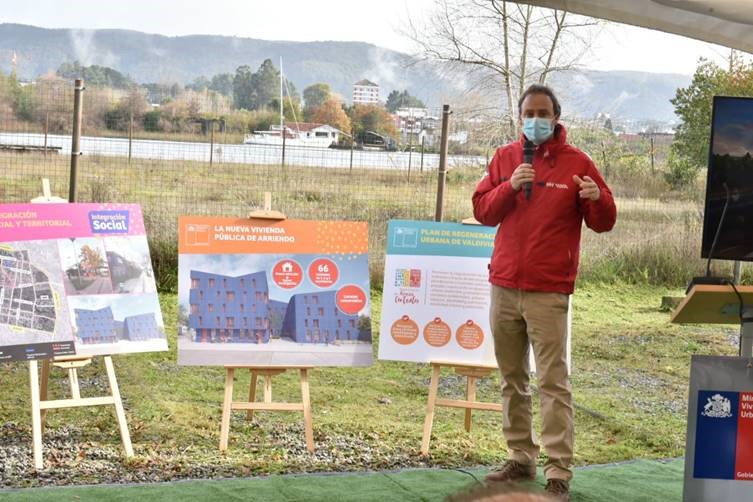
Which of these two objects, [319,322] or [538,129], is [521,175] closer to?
[538,129]

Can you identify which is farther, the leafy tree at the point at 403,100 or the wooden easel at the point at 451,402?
the leafy tree at the point at 403,100

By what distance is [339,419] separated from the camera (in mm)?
5906

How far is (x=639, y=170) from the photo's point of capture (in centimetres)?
1073

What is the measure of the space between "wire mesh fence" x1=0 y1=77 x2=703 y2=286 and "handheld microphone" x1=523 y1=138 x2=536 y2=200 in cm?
432

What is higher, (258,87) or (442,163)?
(258,87)

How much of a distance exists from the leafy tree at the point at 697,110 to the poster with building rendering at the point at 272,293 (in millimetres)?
6724

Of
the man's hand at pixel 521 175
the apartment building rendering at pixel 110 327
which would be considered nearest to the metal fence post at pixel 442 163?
Answer: the apartment building rendering at pixel 110 327

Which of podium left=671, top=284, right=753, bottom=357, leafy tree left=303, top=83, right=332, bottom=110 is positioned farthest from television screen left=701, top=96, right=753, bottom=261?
leafy tree left=303, top=83, right=332, bottom=110

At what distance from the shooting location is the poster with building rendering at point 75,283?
445 centimetres

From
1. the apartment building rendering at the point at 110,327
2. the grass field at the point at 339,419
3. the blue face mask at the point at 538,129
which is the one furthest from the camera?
the grass field at the point at 339,419

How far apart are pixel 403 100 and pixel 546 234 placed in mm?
8261

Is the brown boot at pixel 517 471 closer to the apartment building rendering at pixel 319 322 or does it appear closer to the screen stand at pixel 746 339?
the apartment building rendering at pixel 319 322

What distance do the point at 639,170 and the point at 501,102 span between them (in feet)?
5.61

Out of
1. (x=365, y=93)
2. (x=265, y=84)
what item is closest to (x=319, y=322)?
(x=365, y=93)
